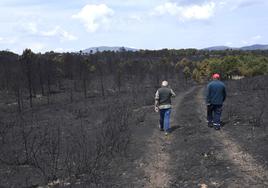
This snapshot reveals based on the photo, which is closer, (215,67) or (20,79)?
(20,79)

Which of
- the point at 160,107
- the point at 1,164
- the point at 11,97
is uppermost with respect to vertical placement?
the point at 160,107

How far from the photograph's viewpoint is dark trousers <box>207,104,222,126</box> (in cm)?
1488

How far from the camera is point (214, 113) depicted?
594 inches

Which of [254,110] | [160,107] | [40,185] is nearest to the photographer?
[40,185]

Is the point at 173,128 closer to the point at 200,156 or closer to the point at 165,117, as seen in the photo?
the point at 165,117

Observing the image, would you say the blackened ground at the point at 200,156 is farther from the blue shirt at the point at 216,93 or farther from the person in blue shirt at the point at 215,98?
the blue shirt at the point at 216,93

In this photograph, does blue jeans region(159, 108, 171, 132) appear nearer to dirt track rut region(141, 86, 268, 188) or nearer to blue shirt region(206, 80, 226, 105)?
dirt track rut region(141, 86, 268, 188)

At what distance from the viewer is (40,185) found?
10.0 m

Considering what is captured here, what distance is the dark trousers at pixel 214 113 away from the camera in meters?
14.9

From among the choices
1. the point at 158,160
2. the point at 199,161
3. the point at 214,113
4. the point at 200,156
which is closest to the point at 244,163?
the point at 199,161

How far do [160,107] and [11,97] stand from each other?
1758 inches

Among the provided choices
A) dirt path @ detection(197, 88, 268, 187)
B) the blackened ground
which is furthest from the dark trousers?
dirt path @ detection(197, 88, 268, 187)

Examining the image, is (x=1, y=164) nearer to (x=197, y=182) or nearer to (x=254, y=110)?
(x=197, y=182)

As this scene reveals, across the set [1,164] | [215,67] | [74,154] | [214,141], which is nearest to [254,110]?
[214,141]
